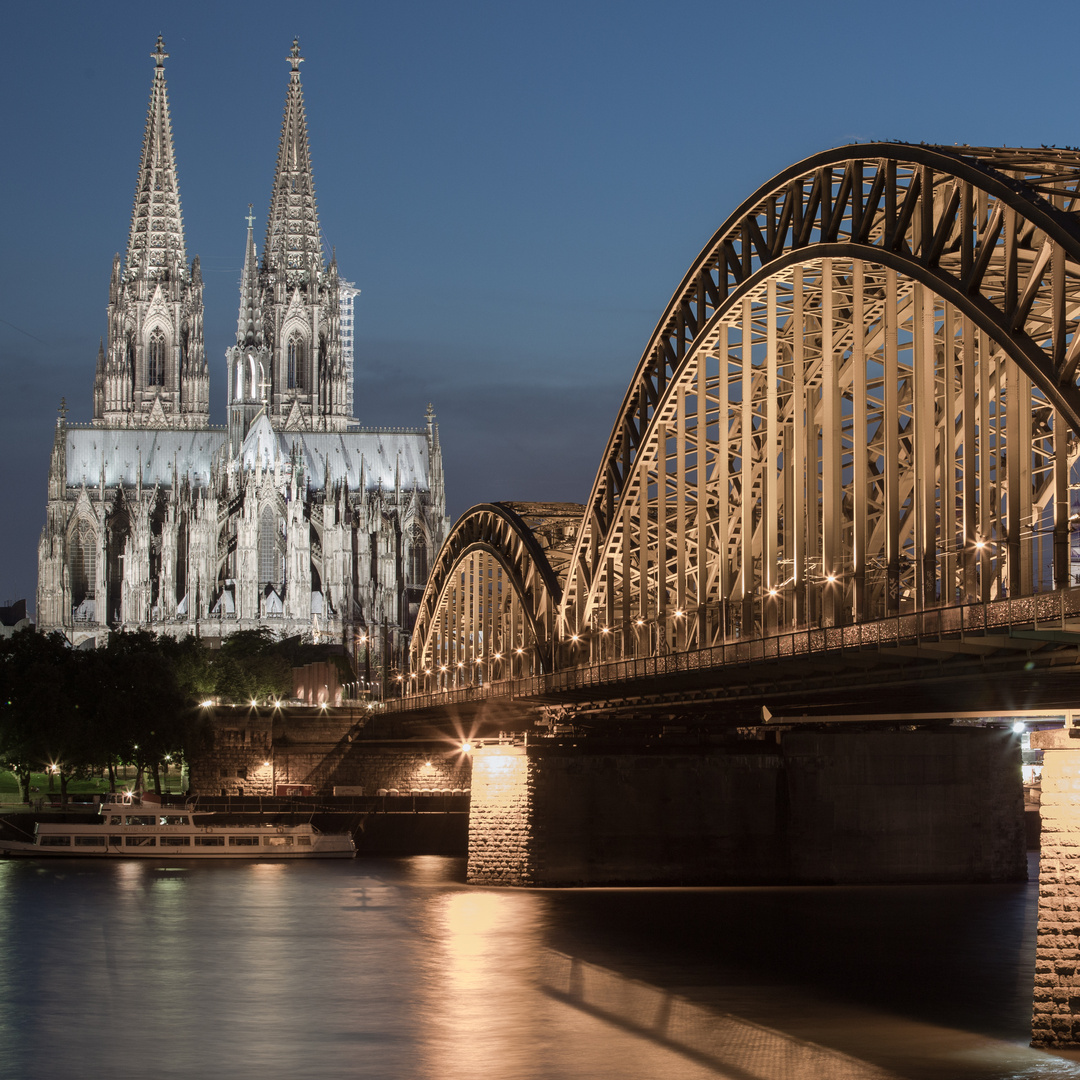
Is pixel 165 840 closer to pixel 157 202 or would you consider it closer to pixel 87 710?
pixel 87 710

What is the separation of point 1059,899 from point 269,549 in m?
142

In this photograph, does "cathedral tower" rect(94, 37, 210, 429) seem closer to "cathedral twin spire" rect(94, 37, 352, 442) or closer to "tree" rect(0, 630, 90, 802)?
"cathedral twin spire" rect(94, 37, 352, 442)

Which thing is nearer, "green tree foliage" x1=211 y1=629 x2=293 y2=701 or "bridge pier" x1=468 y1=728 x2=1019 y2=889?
"bridge pier" x1=468 y1=728 x2=1019 y2=889

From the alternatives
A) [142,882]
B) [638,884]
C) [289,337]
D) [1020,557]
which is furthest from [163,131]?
[1020,557]

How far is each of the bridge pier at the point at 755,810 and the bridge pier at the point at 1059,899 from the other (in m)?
30.0

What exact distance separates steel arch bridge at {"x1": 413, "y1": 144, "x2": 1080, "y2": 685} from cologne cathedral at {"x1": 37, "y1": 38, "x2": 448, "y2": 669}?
89.5m

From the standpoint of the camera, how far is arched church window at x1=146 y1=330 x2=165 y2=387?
191 metres

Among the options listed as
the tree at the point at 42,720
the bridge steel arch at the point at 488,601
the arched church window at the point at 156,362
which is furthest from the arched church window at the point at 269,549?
the tree at the point at 42,720

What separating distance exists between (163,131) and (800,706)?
15929cm

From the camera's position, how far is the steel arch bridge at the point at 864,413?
30531mm

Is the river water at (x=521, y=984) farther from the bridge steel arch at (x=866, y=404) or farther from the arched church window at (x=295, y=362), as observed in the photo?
the arched church window at (x=295, y=362)

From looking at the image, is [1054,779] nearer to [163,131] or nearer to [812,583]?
[812,583]

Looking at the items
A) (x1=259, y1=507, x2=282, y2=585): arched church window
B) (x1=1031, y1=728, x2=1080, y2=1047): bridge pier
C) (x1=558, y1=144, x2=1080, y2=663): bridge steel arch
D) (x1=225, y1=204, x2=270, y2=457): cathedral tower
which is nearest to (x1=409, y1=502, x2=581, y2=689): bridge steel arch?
(x1=558, y1=144, x2=1080, y2=663): bridge steel arch

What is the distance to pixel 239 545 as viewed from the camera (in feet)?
540
